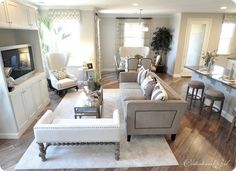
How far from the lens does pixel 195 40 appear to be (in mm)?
6883

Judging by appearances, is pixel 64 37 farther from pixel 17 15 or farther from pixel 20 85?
pixel 20 85

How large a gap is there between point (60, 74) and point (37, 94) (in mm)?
1315

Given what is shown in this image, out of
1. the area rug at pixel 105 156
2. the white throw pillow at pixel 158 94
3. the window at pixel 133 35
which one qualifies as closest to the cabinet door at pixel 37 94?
the area rug at pixel 105 156

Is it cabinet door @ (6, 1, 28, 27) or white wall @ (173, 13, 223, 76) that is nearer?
cabinet door @ (6, 1, 28, 27)

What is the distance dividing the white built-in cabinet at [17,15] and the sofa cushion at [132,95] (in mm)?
2418

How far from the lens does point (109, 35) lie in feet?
25.2

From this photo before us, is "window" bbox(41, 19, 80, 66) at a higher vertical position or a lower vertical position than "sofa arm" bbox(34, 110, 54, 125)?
higher

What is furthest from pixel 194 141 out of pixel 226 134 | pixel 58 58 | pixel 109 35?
pixel 109 35

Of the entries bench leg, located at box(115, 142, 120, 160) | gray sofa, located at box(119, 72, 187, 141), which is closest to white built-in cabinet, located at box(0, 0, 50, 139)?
bench leg, located at box(115, 142, 120, 160)

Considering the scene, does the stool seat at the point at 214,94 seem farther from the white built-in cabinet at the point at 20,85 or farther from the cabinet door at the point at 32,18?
the cabinet door at the point at 32,18

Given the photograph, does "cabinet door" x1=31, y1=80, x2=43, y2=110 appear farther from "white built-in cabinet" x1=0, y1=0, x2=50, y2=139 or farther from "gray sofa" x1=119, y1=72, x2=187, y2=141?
"gray sofa" x1=119, y1=72, x2=187, y2=141

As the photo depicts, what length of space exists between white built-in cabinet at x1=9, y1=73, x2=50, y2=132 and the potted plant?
17.1 ft

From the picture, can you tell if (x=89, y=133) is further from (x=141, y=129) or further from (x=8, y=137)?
(x=8, y=137)

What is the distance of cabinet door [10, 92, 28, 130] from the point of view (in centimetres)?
Result: 284
